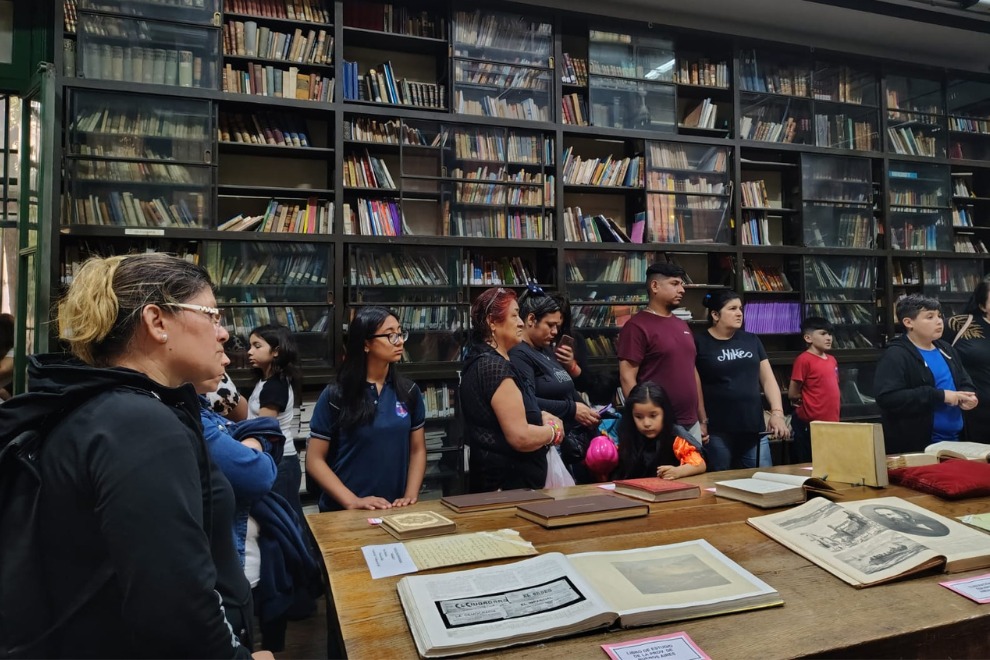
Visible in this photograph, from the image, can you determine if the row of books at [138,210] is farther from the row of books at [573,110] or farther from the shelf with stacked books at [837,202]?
the shelf with stacked books at [837,202]

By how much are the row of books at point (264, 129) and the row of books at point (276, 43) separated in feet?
1.17

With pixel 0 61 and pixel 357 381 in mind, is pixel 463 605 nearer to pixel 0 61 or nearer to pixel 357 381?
pixel 357 381

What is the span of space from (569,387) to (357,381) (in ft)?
3.54

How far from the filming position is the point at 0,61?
3709 millimetres

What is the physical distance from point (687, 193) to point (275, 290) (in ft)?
10.3


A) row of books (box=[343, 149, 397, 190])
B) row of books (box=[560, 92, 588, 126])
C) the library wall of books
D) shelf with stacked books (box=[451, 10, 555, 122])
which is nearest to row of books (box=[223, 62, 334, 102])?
the library wall of books

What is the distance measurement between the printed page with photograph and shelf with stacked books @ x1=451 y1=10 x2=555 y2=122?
3.54 m

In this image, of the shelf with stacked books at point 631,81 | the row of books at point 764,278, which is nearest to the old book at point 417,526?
the shelf with stacked books at point 631,81

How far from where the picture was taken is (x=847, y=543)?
1.37m

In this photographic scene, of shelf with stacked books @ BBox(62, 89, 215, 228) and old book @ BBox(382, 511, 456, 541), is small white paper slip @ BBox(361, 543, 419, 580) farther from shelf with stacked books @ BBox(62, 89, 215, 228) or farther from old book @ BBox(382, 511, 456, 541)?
shelf with stacked books @ BBox(62, 89, 215, 228)

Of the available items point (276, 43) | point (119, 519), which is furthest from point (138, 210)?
point (119, 519)

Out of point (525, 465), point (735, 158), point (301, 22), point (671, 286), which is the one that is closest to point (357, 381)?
point (525, 465)

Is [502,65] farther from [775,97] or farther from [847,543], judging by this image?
[847,543]

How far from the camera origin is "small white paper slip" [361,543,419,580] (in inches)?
50.0
